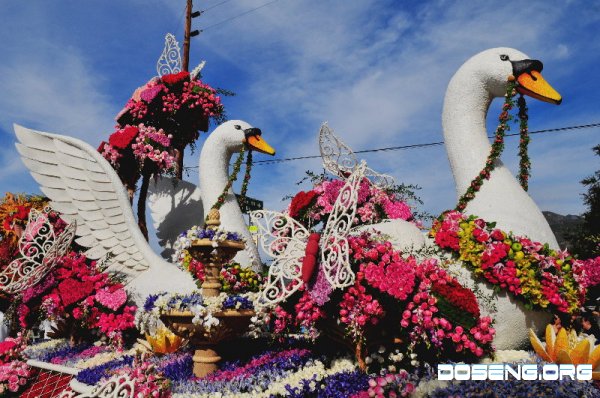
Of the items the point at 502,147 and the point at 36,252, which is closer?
the point at 502,147

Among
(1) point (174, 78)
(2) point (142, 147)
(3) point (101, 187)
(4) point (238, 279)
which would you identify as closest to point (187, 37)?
(1) point (174, 78)

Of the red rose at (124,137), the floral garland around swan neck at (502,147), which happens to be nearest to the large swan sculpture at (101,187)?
the red rose at (124,137)

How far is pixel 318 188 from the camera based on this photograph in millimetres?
6004

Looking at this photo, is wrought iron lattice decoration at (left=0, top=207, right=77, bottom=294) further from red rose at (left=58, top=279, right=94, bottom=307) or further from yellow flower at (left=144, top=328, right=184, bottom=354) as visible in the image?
yellow flower at (left=144, top=328, right=184, bottom=354)

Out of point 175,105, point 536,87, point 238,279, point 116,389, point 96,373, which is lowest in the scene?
point 96,373

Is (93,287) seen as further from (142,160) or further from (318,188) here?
(318,188)

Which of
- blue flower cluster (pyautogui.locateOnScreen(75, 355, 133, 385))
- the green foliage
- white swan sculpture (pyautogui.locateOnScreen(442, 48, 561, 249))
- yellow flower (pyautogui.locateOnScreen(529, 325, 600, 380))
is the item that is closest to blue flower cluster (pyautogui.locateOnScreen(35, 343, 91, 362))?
blue flower cluster (pyautogui.locateOnScreen(75, 355, 133, 385))

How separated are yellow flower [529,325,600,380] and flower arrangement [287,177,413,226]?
89.2 inches

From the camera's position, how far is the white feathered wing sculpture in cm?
707

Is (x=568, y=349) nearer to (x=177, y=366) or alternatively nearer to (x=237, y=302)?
(x=237, y=302)

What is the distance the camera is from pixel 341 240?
12.7 ft

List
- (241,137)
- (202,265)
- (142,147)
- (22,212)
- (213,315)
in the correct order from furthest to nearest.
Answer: (22,212), (142,147), (241,137), (202,265), (213,315)

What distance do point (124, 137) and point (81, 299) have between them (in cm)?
269

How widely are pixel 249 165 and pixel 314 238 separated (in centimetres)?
361
